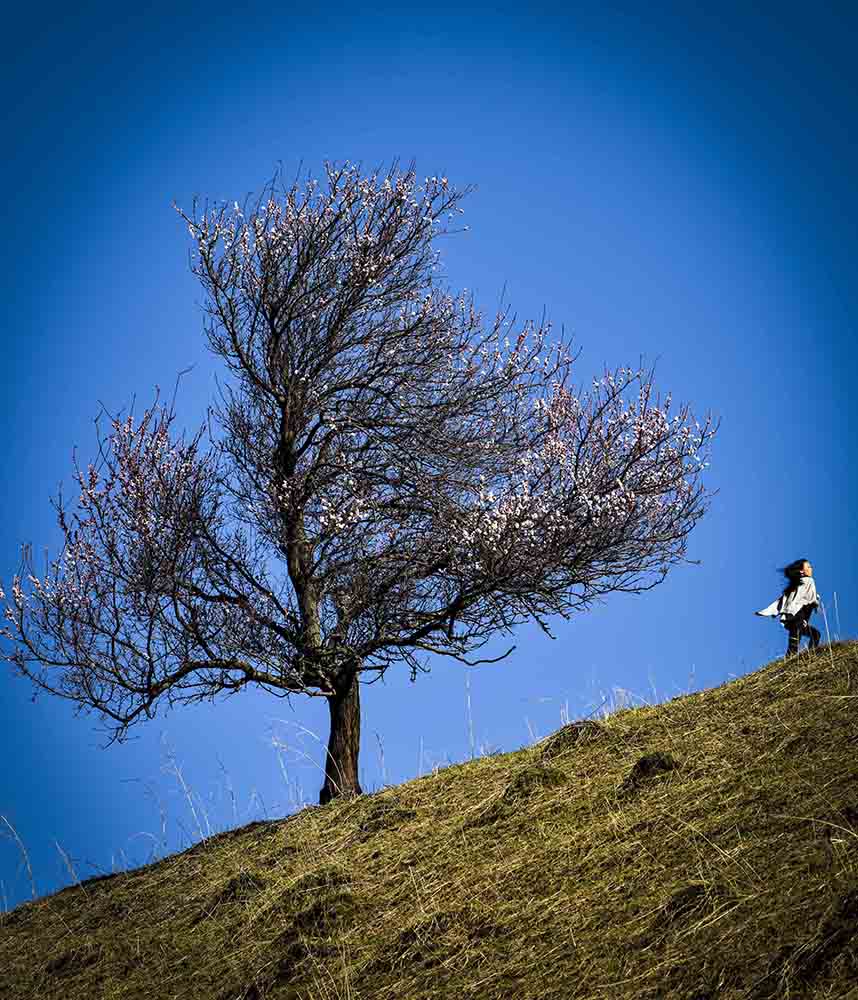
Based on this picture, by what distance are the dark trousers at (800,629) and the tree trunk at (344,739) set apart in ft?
16.9

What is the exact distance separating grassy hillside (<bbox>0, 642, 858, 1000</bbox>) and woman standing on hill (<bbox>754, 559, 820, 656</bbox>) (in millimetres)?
659

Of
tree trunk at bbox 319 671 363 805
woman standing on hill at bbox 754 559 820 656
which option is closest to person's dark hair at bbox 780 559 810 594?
woman standing on hill at bbox 754 559 820 656

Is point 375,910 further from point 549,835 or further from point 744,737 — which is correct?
point 744,737

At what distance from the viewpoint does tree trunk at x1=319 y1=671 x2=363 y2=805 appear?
40.9 feet

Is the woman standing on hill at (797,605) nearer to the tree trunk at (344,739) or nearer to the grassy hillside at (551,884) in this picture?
the grassy hillside at (551,884)

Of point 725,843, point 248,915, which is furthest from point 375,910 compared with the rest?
point 725,843

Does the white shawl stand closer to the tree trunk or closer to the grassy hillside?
the grassy hillside

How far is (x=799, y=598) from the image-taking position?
35.4ft

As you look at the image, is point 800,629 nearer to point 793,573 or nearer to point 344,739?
point 793,573

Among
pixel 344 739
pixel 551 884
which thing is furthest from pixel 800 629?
pixel 344 739

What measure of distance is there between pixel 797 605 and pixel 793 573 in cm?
42

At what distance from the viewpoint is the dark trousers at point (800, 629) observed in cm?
1092

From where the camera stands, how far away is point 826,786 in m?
6.64

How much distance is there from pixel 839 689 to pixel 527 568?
3.91m
